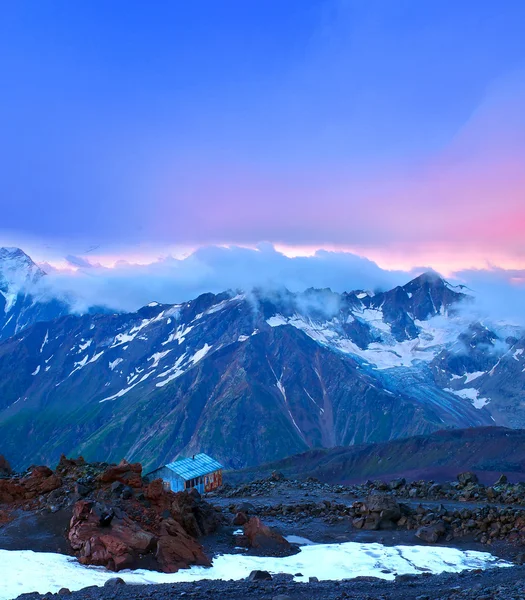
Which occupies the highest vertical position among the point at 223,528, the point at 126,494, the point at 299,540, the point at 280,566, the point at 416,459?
the point at 126,494

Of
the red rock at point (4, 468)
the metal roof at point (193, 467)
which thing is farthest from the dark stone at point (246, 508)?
the metal roof at point (193, 467)

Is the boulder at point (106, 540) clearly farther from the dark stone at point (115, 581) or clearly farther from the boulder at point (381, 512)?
the boulder at point (381, 512)

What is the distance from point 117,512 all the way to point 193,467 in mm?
36754

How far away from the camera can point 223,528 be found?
127 feet

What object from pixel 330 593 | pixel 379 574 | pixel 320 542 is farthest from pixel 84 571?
pixel 320 542

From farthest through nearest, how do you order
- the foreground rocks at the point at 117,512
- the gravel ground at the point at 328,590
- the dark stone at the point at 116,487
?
the dark stone at the point at 116,487 → the foreground rocks at the point at 117,512 → the gravel ground at the point at 328,590

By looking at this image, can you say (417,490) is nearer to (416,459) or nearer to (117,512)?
(117,512)

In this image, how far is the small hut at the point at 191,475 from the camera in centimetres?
6462

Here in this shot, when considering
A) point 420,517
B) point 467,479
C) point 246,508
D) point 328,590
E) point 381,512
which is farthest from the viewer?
point 467,479

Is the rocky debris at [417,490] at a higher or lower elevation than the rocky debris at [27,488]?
lower

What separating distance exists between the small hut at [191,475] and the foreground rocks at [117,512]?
2113 cm

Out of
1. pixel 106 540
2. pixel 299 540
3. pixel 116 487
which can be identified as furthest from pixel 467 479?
pixel 106 540

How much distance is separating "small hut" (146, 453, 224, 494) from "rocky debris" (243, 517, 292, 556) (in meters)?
26.9

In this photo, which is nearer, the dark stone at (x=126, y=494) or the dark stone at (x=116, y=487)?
the dark stone at (x=126, y=494)
